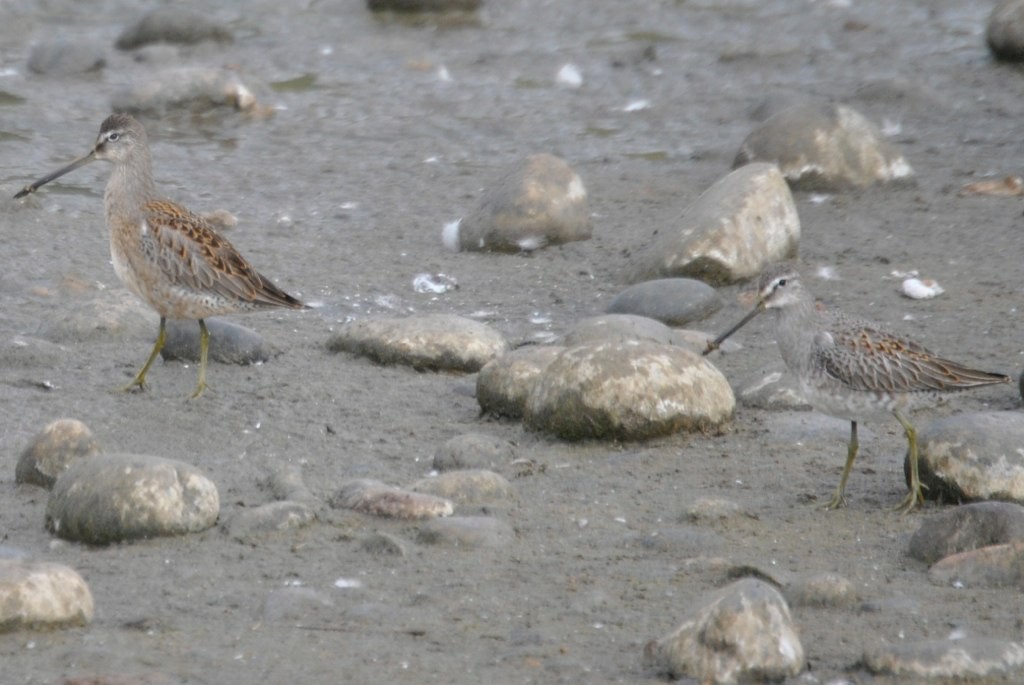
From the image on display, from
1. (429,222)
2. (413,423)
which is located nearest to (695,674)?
(413,423)

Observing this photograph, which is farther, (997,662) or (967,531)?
(967,531)

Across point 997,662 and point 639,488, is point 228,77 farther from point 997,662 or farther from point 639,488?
point 997,662

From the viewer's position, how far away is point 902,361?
6.30m

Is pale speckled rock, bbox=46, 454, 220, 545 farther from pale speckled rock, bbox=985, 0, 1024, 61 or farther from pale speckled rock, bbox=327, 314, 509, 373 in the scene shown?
pale speckled rock, bbox=985, 0, 1024, 61

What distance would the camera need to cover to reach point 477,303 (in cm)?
905

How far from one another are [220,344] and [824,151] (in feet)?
14.6

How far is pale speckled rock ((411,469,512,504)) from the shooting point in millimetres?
5977

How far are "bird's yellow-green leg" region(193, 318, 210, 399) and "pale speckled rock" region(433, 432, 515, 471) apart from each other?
1.48 meters

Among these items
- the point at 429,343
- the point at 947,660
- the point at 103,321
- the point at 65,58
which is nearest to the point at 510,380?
the point at 429,343

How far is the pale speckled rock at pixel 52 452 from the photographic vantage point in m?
→ 6.04

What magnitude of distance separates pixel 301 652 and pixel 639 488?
2.04m

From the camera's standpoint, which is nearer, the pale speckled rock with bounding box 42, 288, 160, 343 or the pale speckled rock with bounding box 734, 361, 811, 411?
the pale speckled rock with bounding box 734, 361, 811, 411

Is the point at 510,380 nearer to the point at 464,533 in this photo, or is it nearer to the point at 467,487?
the point at 467,487

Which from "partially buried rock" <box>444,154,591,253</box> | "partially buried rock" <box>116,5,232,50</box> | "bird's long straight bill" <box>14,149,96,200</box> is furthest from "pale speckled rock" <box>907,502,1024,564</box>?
"partially buried rock" <box>116,5,232,50</box>
